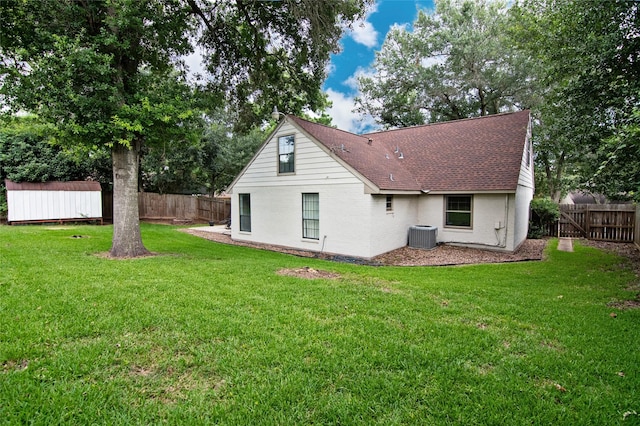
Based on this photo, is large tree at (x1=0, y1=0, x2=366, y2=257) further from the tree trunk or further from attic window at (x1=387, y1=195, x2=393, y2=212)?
attic window at (x1=387, y1=195, x2=393, y2=212)

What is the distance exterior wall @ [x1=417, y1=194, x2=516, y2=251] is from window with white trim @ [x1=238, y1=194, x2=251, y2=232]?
7.53 meters

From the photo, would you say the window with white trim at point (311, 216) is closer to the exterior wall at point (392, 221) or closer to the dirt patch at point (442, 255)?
the dirt patch at point (442, 255)

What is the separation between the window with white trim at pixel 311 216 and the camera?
1219cm

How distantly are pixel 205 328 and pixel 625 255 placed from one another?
1360 centimetres

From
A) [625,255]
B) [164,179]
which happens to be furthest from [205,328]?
[164,179]

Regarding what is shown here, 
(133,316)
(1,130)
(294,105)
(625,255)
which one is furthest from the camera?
(1,130)

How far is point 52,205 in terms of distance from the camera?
664 inches

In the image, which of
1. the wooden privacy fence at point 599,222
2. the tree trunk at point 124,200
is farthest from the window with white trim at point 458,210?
the tree trunk at point 124,200

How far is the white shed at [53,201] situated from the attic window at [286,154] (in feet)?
39.6

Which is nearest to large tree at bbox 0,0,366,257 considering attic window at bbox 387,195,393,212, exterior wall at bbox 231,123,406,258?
exterior wall at bbox 231,123,406,258

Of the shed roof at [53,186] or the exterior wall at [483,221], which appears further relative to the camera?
the shed roof at [53,186]

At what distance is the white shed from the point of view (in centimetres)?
1596

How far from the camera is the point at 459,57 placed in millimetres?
21641

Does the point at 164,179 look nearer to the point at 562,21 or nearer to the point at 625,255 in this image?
the point at 562,21
